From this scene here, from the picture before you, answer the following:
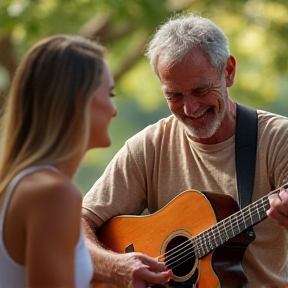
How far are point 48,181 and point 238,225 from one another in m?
1.28

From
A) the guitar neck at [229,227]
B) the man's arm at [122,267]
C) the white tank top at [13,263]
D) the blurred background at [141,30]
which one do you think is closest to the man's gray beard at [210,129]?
the guitar neck at [229,227]

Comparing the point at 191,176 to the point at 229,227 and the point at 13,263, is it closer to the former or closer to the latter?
the point at 229,227

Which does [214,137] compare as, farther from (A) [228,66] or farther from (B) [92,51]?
(B) [92,51]

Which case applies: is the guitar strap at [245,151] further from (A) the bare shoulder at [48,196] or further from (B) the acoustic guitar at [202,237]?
(A) the bare shoulder at [48,196]

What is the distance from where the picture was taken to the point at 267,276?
12.2 ft

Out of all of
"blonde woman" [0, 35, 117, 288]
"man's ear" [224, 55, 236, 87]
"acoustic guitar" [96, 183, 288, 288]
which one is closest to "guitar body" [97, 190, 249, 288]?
"acoustic guitar" [96, 183, 288, 288]

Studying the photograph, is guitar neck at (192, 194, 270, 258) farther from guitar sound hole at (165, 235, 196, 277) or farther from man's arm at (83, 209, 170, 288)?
man's arm at (83, 209, 170, 288)

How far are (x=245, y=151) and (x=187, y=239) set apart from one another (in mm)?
407

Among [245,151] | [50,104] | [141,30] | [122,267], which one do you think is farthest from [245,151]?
[141,30]

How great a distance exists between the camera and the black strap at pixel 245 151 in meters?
3.67

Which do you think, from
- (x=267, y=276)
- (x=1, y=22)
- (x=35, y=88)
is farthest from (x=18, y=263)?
(x=1, y=22)

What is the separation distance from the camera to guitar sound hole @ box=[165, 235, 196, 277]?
369cm

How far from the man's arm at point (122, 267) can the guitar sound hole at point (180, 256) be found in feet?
0.28

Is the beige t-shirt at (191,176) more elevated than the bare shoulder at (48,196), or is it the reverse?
the bare shoulder at (48,196)
